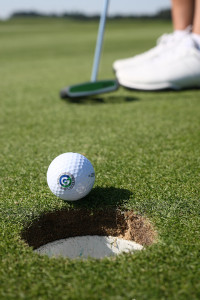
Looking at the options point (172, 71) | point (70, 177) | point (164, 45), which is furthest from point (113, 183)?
point (164, 45)

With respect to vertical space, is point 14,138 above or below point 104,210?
below

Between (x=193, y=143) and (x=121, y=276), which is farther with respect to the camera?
(x=193, y=143)

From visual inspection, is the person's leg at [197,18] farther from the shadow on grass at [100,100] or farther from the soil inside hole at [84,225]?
the soil inside hole at [84,225]

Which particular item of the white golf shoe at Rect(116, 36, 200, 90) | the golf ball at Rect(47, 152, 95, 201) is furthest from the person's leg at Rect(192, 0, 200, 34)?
the golf ball at Rect(47, 152, 95, 201)

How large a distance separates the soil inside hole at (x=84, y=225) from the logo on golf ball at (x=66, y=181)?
0.14 meters

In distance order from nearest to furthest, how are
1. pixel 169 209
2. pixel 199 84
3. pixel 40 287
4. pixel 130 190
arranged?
pixel 40 287 < pixel 169 209 < pixel 130 190 < pixel 199 84

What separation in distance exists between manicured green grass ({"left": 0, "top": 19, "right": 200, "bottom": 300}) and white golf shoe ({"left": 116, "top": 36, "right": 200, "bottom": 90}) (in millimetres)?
175

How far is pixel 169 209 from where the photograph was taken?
178cm

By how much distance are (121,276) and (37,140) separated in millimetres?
1891

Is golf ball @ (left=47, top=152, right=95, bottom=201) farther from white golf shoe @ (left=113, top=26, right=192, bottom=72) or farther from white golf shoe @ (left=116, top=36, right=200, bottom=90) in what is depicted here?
white golf shoe @ (left=113, top=26, right=192, bottom=72)

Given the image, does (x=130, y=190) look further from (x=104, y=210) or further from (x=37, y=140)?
(x=37, y=140)

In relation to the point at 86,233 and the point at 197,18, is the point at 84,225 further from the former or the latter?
the point at 197,18

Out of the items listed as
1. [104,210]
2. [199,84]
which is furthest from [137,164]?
[199,84]

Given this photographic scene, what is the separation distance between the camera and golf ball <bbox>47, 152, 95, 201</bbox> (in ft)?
6.11
